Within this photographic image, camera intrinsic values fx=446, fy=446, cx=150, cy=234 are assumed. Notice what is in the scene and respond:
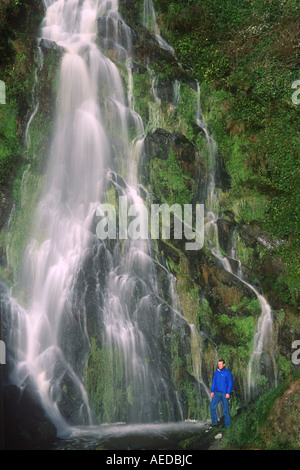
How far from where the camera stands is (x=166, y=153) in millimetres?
12344

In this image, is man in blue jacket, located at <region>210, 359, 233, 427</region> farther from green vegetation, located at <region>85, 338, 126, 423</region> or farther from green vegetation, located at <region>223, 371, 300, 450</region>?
green vegetation, located at <region>85, 338, 126, 423</region>

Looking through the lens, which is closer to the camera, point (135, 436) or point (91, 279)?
point (135, 436)

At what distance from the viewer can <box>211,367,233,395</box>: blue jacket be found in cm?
890

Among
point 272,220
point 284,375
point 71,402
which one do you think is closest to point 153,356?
point 71,402

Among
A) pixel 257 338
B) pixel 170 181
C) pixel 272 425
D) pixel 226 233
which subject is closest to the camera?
pixel 272 425

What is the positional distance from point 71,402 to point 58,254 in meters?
3.59

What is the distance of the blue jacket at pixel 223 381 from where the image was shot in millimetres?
8898

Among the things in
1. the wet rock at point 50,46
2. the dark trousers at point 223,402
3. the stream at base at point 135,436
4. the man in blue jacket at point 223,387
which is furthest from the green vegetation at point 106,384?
the wet rock at point 50,46

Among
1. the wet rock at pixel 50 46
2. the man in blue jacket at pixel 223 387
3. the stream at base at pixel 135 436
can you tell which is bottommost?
the stream at base at pixel 135 436

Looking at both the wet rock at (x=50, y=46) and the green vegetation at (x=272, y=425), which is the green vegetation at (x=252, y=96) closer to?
the green vegetation at (x=272, y=425)

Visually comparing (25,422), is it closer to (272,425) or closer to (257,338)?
(272,425)

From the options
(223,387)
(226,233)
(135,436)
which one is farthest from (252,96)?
(135,436)

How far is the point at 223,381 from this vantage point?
29.4ft

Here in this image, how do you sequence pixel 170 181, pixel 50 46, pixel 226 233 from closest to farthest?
pixel 226 233, pixel 170 181, pixel 50 46
